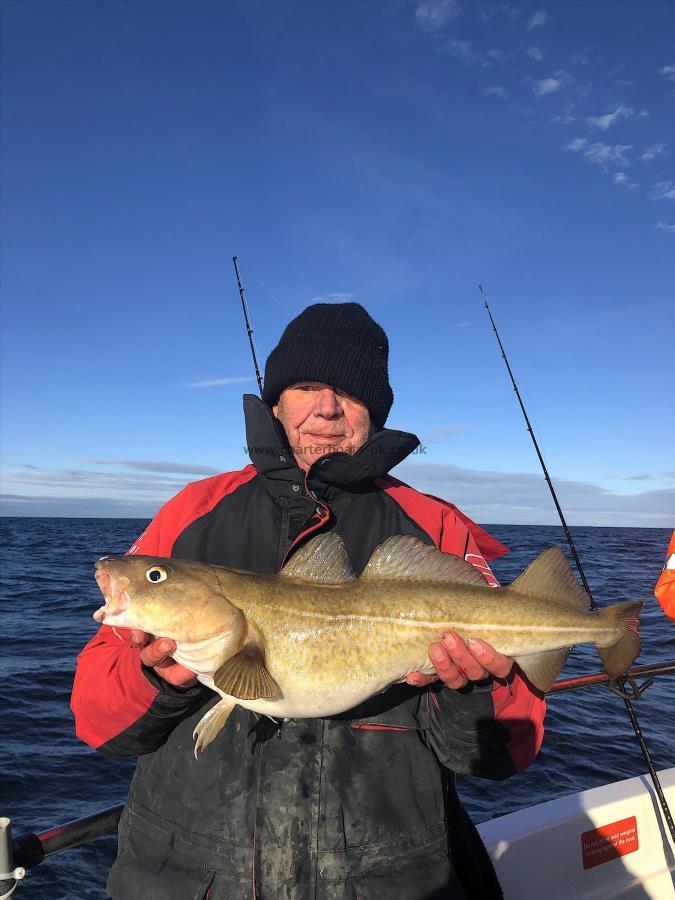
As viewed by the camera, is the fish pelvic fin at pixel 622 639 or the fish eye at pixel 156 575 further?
the fish pelvic fin at pixel 622 639

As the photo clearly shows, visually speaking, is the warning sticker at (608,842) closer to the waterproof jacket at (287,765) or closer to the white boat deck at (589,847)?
the white boat deck at (589,847)

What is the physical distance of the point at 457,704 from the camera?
9.55ft

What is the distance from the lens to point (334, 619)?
9.91 feet

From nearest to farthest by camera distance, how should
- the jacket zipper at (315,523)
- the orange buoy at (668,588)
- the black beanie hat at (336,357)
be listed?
1. the jacket zipper at (315,523)
2. the black beanie hat at (336,357)
3. the orange buoy at (668,588)

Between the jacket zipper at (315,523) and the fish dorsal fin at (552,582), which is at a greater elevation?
the jacket zipper at (315,523)

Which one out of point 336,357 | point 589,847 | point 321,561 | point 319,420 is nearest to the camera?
point 321,561

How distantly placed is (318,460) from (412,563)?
742 millimetres

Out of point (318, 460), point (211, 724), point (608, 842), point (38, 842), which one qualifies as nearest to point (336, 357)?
point (318, 460)

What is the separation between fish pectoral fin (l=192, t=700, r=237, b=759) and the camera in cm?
269

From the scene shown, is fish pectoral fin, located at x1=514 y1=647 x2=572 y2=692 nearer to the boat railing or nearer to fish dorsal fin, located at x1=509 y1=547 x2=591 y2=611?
fish dorsal fin, located at x1=509 y1=547 x2=591 y2=611

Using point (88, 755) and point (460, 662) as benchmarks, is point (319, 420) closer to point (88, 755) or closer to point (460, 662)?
point (460, 662)

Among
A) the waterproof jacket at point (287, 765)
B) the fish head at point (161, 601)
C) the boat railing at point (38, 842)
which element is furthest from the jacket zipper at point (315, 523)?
the boat railing at point (38, 842)

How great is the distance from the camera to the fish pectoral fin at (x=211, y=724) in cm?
269

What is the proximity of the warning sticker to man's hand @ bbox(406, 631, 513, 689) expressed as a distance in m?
2.72
